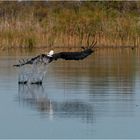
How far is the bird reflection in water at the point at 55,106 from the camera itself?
49.3ft

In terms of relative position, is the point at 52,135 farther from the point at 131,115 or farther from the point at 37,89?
the point at 37,89

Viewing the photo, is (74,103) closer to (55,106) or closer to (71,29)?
(55,106)

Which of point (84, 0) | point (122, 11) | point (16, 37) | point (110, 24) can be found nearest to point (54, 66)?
point (16, 37)

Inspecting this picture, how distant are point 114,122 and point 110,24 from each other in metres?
23.1

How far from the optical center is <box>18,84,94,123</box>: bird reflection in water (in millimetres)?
15023

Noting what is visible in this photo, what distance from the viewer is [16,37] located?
3488 centimetres

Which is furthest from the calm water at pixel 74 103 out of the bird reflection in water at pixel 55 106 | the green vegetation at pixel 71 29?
the green vegetation at pixel 71 29

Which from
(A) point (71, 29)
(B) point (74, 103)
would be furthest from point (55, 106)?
(A) point (71, 29)

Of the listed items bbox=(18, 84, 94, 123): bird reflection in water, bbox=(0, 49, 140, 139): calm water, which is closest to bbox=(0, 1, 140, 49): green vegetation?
bbox=(0, 49, 140, 139): calm water

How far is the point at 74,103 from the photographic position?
16.6 metres

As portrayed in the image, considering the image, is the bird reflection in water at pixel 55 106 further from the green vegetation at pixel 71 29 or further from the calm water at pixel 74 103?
the green vegetation at pixel 71 29

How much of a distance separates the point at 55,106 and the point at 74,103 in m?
0.52

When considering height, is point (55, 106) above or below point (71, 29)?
below

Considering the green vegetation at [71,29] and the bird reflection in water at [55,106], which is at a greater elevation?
the green vegetation at [71,29]
